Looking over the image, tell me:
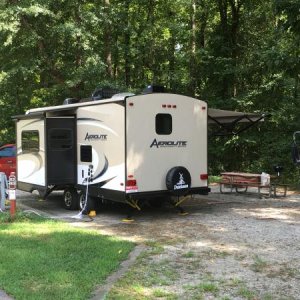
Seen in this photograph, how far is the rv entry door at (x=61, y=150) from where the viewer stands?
12133 millimetres

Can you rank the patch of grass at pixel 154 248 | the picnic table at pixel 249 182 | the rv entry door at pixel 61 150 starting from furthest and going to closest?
1. the picnic table at pixel 249 182
2. the rv entry door at pixel 61 150
3. the patch of grass at pixel 154 248

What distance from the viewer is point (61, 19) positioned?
66.3 ft

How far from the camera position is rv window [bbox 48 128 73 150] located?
12164mm

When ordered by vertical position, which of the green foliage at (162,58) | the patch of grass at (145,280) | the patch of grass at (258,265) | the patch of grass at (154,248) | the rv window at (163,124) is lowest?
the patch of grass at (145,280)

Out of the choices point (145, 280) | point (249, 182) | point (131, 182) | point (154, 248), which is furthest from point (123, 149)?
point (249, 182)

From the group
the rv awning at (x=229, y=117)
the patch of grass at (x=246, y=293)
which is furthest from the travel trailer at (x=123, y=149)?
the patch of grass at (x=246, y=293)

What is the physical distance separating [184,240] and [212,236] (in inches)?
24.5

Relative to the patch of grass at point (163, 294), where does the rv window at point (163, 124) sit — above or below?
above

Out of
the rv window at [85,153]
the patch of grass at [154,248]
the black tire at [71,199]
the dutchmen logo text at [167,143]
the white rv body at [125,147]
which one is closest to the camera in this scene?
the patch of grass at [154,248]

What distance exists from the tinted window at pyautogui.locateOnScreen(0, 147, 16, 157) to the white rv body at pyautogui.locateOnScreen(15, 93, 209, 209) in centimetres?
462

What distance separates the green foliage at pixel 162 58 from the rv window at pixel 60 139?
24.3 ft

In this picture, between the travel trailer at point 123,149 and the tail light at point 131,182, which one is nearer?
the tail light at point 131,182

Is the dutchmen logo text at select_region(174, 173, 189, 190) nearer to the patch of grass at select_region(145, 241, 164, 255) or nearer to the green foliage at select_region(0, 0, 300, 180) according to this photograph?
the patch of grass at select_region(145, 241, 164, 255)

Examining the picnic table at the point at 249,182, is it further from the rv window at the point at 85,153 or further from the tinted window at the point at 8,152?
the tinted window at the point at 8,152
